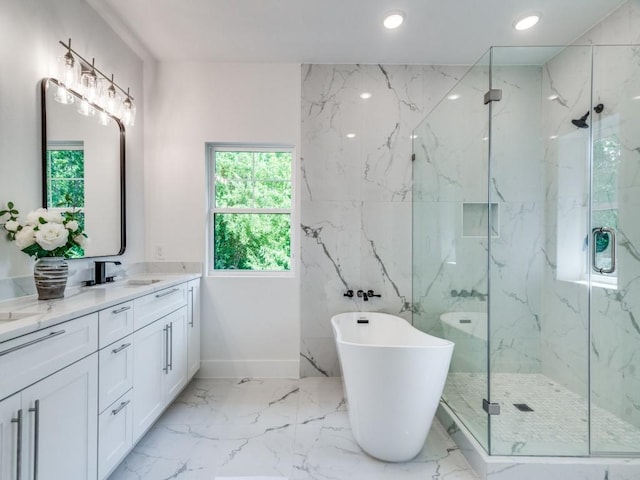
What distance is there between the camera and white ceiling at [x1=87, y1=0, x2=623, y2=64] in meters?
2.05

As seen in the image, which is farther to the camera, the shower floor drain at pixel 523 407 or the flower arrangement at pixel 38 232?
the shower floor drain at pixel 523 407

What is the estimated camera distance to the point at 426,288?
2.56 metres

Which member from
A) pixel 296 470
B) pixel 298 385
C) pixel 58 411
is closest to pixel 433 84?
pixel 298 385

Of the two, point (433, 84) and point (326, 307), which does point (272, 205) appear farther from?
point (433, 84)

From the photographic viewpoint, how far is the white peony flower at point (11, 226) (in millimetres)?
1397

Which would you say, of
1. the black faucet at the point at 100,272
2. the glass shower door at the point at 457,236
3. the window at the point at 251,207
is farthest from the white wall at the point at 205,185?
the glass shower door at the point at 457,236

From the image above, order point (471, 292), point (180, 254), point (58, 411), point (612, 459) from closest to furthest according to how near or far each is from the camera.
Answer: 1. point (58, 411)
2. point (612, 459)
3. point (471, 292)
4. point (180, 254)

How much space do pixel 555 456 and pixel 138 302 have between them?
2.29m

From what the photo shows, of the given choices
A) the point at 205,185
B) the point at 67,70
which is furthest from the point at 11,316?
the point at 205,185

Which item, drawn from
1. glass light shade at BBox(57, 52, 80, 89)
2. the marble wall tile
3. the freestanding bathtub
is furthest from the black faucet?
the freestanding bathtub

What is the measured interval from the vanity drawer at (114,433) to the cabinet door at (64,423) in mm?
41

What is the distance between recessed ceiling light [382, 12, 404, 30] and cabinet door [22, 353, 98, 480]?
Answer: 2588 mm

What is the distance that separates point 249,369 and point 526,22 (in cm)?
339

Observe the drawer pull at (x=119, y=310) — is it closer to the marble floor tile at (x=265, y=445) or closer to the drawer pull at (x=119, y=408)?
the drawer pull at (x=119, y=408)
